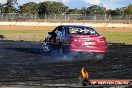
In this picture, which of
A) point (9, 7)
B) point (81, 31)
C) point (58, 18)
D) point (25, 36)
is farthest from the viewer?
point (9, 7)

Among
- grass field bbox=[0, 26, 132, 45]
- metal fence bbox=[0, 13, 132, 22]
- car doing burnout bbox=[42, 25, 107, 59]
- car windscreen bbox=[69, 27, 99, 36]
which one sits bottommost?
grass field bbox=[0, 26, 132, 45]

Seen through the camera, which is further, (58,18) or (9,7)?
(9,7)

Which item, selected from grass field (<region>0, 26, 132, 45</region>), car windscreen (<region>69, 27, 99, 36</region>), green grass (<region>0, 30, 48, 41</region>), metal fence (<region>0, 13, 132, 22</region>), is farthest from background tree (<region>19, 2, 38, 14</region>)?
car windscreen (<region>69, 27, 99, 36</region>)

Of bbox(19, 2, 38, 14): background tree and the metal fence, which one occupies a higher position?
bbox(19, 2, 38, 14): background tree

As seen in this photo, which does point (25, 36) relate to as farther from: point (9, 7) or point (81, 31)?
point (9, 7)

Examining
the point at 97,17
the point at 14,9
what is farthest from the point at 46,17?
the point at 14,9

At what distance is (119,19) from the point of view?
98.6 m

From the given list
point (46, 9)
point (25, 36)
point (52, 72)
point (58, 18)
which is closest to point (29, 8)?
point (46, 9)

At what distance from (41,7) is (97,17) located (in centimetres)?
7549

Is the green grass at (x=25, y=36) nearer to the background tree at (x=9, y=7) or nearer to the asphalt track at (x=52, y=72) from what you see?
the asphalt track at (x=52, y=72)

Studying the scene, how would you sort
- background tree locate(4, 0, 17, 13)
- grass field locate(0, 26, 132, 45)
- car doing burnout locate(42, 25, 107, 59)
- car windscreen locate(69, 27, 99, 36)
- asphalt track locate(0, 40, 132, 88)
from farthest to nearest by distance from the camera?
background tree locate(4, 0, 17, 13) → grass field locate(0, 26, 132, 45) → car windscreen locate(69, 27, 99, 36) → car doing burnout locate(42, 25, 107, 59) → asphalt track locate(0, 40, 132, 88)

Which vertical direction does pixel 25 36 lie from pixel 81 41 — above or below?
below

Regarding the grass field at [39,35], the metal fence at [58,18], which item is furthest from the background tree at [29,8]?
the grass field at [39,35]

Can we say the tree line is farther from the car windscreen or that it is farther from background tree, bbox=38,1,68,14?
the car windscreen
